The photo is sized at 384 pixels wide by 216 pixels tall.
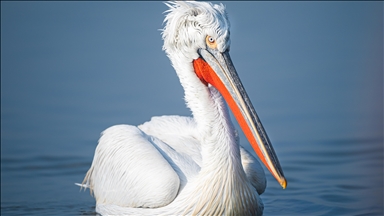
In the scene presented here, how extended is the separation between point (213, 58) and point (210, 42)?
0.38ft

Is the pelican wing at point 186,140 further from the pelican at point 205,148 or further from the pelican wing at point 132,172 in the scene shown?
the pelican wing at point 132,172

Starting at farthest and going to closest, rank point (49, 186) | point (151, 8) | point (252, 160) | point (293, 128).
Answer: point (151, 8) < point (293, 128) < point (49, 186) < point (252, 160)

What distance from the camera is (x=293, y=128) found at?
802 centimetres

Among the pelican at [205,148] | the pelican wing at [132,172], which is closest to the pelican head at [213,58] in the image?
the pelican at [205,148]

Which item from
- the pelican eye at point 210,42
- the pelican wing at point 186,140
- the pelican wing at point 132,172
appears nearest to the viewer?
the pelican eye at point 210,42

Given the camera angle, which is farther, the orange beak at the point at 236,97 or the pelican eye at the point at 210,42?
the pelican eye at the point at 210,42

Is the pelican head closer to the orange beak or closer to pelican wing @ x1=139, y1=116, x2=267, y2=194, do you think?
the orange beak

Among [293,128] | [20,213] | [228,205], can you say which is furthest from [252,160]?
[293,128]

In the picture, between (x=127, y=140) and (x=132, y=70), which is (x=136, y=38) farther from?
(x=127, y=140)

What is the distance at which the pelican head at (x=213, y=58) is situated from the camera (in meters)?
4.35

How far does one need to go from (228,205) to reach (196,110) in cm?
71

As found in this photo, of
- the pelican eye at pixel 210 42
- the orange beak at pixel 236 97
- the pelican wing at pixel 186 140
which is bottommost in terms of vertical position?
the pelican wing at pixel 186 140

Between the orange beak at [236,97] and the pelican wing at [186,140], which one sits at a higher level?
the orange beak at [236,97]

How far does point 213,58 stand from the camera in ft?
14.7
